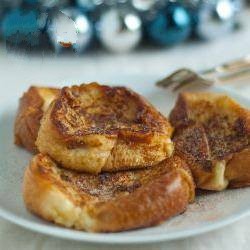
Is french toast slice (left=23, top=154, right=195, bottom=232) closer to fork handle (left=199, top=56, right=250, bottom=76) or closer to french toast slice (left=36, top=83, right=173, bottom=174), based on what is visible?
french toast slice (left=36, top=83, right=173, bottom=174)

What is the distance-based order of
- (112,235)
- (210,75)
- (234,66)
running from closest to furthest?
(112,235) < (210,75) < (234,66)

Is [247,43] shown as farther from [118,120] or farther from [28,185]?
[28,185]

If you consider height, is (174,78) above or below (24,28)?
below

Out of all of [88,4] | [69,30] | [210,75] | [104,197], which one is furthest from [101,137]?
[88,4]

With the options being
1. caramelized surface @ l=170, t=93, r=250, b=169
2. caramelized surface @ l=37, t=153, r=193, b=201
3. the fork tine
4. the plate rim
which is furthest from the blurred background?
the plate rim

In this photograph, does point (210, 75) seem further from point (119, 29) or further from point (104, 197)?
point (104, 197)

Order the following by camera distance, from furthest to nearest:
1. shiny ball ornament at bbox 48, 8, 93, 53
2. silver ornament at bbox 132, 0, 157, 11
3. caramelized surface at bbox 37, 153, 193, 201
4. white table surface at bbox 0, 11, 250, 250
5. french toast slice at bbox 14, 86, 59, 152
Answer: silver ornament at bbox 132, 0, 157, 11
white table surface at bbox 0, 11, 250, 250
shiny ball ornament at bbox 48, 8, 93, 53
french toast slice at bbox 14, 86, 59, 152
caramelized surface at bbox 37, 153, 193, 201
